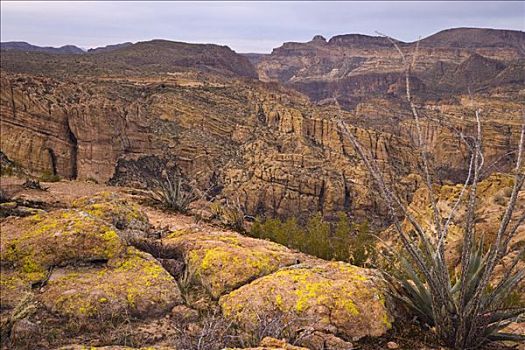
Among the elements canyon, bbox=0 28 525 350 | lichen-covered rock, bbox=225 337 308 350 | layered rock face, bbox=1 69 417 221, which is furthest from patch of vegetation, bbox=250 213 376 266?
layered rock face, bbox=1 69 417 221

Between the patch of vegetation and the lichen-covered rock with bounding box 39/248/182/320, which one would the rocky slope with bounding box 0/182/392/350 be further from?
the patch of vegetation

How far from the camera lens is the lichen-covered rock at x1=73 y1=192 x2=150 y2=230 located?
16.4 feet

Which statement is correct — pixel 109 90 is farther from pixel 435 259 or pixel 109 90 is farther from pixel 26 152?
pixel 435 259

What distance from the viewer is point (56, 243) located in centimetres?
380

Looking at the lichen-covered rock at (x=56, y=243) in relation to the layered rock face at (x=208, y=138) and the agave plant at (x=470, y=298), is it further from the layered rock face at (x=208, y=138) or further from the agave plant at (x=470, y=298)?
the layered rock face at (x=208, y=138)

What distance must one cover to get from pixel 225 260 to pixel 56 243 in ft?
4.82

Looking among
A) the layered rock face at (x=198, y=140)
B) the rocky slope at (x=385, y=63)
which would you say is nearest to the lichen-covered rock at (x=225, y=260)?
the layered rock face at (x=198, y=140)

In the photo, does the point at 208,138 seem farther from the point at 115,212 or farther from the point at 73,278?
the point at 73,278

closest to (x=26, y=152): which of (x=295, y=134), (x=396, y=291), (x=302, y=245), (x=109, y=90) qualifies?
(x=109, y=90)

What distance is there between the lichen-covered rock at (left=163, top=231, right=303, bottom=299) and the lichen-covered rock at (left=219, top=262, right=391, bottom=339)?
0.66 feet

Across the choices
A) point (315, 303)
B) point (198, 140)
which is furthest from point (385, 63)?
point (315, 303)

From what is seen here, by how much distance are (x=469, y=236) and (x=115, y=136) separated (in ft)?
106

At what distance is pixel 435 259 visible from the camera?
121 inches

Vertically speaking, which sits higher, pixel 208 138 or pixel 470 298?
pixel 470 298
